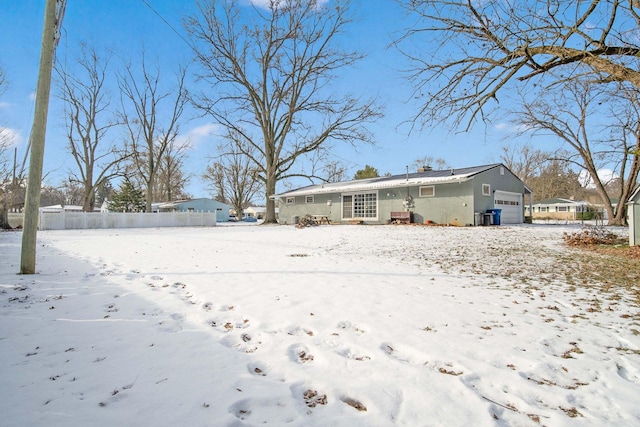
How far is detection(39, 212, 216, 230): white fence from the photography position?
18266 mm

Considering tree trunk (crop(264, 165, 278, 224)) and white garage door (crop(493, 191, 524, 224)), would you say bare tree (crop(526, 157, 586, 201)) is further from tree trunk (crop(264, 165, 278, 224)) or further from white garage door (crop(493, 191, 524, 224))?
tree trunk (crop(264, 165, 278, 224))

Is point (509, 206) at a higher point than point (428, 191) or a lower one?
lower

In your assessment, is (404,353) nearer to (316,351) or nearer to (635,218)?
(316,351)

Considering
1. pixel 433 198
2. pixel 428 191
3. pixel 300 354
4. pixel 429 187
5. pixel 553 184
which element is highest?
pixel 553 184

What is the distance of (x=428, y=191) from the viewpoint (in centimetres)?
1762

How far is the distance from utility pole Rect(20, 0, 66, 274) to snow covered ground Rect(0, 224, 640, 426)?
44 cm

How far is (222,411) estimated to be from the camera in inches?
66.6

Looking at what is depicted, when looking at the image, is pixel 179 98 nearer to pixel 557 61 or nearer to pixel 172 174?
pixel 172 174

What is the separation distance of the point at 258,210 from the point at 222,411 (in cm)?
6632

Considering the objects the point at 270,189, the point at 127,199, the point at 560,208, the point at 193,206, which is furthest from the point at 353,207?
the point at 560,208

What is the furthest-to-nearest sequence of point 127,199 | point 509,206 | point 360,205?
point 127,199, point 360,205, point 509,206

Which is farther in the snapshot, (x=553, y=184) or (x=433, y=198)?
(x=553, y=184)

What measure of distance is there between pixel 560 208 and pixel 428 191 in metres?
34.0

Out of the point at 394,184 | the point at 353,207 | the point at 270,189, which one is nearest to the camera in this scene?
the point at 394,184
